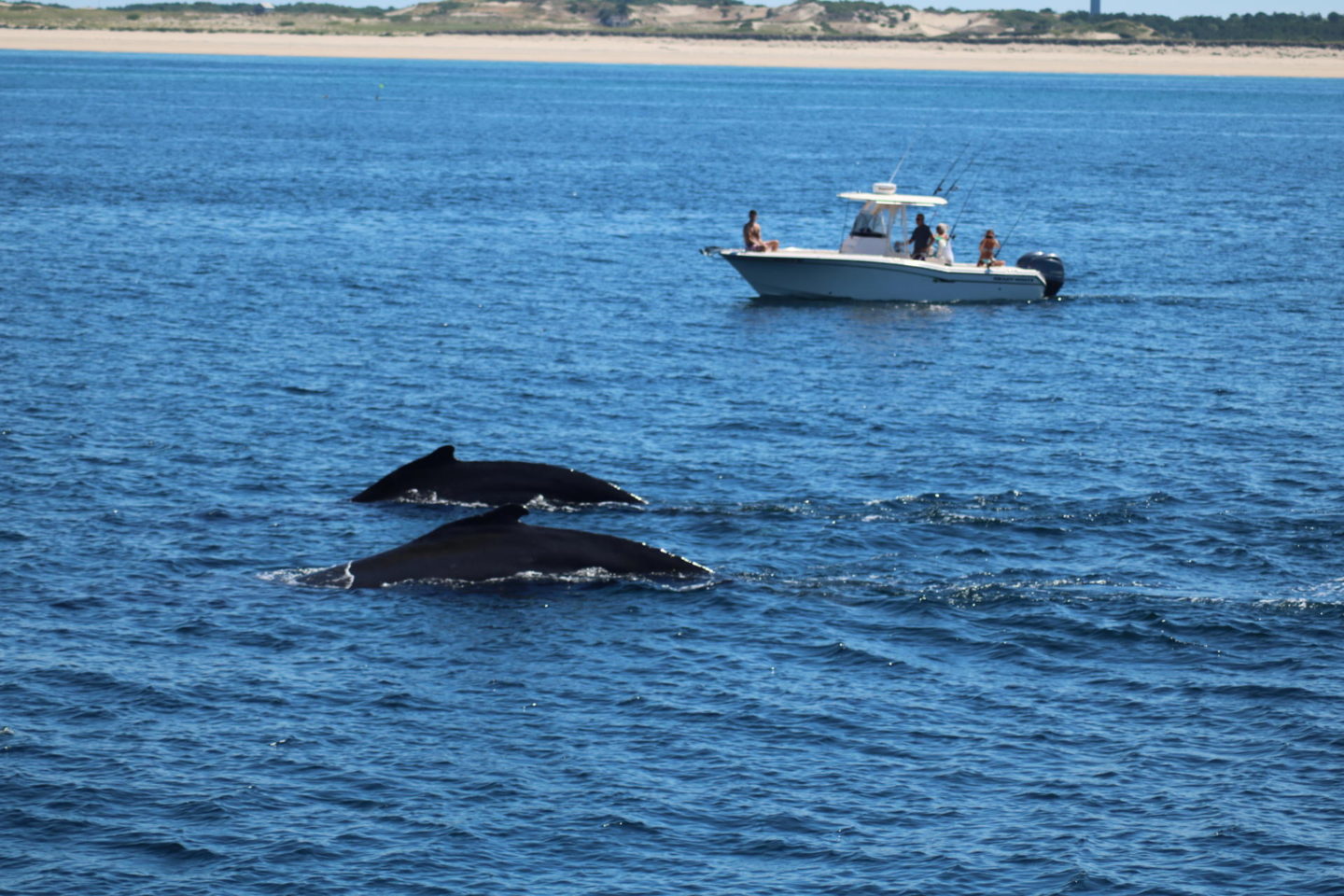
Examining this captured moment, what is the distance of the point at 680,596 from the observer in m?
23.5

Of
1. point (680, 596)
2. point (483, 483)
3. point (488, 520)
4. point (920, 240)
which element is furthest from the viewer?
point (920, 240)

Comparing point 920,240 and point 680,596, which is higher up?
point 920,240

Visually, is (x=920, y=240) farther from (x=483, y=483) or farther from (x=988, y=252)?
(x=483, y=483)

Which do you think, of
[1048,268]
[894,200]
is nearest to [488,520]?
[894,200]

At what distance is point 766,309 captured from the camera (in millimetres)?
51969

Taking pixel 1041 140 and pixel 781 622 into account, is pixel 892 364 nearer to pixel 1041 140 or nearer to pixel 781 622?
pixel 781 622

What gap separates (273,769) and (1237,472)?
19.6 metres

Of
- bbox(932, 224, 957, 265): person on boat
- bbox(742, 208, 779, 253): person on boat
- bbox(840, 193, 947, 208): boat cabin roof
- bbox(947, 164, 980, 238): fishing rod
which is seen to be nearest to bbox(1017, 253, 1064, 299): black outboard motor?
bbox(932, 224, 957, 265): person on boat

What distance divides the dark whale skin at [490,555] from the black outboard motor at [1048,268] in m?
33.8

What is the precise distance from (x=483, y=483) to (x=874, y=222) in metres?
28.4

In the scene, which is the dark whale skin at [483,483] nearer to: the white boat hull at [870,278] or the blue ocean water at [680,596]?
the blue ocean water at [680,596]

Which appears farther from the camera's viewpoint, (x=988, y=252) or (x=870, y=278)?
(x=988, y=252)

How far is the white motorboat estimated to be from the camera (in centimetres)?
5191

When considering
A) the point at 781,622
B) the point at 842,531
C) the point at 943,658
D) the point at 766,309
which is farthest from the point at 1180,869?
the point at 766,309
